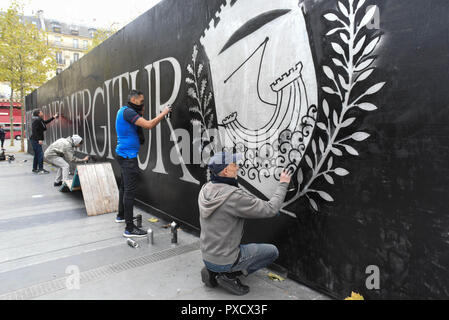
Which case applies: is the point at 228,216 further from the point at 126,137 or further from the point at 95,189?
the point at 95,189

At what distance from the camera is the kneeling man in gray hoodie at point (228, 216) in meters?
2.53

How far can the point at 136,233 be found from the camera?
4.33m

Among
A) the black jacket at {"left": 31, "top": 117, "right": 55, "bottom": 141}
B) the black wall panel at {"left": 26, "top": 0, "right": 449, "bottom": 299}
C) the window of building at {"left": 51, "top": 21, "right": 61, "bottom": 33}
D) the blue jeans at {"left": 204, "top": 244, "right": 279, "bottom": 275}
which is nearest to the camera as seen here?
the black wall panel at {"left": 26, "top": 0, "right": 449, "bottom": 299}

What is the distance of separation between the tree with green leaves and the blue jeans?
1894cm

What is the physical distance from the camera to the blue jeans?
268 cm

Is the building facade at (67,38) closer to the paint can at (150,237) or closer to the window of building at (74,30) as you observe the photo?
the window of building at (74,30)

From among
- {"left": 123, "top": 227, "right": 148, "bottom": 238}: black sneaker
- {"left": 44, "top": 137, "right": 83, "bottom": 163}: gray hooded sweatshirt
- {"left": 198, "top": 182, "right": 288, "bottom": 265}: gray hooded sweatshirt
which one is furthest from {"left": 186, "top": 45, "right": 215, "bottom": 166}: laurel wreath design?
{"left": 44, "top": 137, "right": 83, "bottom": 163}: gray hooded sweatshirt

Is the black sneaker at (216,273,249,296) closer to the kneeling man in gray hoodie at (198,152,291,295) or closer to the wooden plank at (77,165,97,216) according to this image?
the kneeling man in gray hoodie at (198,152,291,295)

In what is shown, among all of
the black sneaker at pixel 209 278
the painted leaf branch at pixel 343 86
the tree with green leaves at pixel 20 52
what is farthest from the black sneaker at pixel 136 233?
the tree with green leaves at pixel 20 52

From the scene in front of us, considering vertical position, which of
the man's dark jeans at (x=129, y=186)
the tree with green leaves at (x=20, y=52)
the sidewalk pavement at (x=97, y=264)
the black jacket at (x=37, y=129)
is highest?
the tree with green leaves at (x=20, y=52)

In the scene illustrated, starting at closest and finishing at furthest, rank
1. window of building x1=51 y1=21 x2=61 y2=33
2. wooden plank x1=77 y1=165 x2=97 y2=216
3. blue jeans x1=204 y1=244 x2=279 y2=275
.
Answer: blue jeans x1=204 y1=244 x2=279 y2=275 → wooden plank x1=77 y1=165 x2=97 y2=216 → window of building x1=51 y1=21 x2=61 y2=33

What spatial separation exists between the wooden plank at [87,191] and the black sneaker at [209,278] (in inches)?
140

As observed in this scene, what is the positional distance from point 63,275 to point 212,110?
270 centimetres

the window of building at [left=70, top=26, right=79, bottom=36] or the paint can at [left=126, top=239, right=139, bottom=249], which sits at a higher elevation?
the window of building at [left=70, top=26, right=79, bottom=36]
